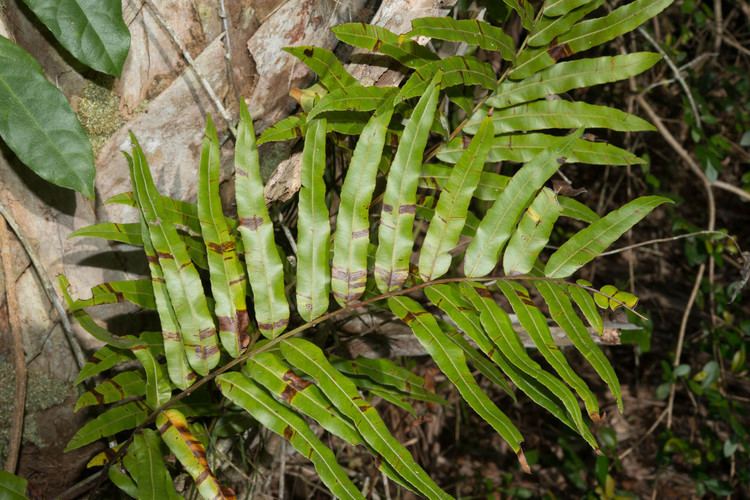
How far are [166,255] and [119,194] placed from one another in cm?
24

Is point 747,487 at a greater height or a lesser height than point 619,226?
lesser

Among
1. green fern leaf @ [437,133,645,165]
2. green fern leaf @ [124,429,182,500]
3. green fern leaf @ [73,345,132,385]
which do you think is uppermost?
green fern leaf @ [437,133,645,165]

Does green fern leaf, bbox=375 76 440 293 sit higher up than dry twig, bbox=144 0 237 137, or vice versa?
dry twig, bbox=144 0 237 137

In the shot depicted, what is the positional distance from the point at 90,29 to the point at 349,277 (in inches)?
25.5

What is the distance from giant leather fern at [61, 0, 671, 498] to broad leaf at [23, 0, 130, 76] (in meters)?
0.22

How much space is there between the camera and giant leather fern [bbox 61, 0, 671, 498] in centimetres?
123

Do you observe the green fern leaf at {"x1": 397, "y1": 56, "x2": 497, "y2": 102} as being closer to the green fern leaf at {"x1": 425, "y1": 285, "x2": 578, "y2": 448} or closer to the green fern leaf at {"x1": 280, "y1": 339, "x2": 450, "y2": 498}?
the green fern leaf at {"x1": 425, "y1": 285, "x2": 578, "y2": 448}

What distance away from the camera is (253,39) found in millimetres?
1451

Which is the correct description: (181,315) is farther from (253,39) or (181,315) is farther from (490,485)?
(490,485)

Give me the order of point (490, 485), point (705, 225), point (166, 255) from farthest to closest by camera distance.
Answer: point (705, 225)
point (490, 485)
point (166, 255)

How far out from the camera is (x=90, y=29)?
1.29m

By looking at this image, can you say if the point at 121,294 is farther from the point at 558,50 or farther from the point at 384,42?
the point at 558,50

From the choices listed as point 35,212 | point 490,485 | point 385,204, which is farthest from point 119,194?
point 490,485

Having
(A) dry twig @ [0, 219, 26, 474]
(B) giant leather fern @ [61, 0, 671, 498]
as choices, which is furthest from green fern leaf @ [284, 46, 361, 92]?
(A) dry twig @ [0, 219, 26, 474]
